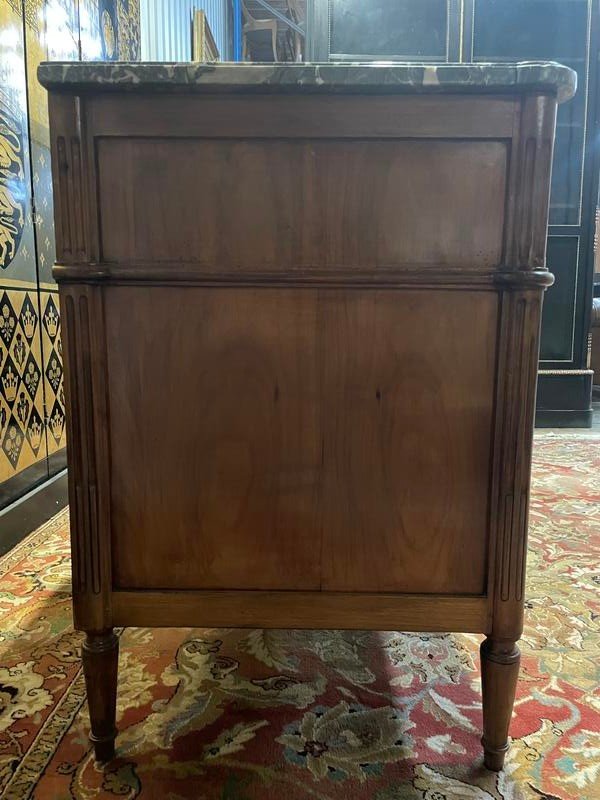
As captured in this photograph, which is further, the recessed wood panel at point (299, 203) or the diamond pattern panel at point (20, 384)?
the diamond pattern panel at point (20, 384)

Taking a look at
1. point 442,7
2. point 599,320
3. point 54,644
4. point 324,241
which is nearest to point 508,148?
point 324,241

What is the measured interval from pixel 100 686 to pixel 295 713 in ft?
1.00

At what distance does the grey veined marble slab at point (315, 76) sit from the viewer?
0.74 m

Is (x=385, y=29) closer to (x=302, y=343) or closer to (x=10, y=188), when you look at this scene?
(x=10, y=188)

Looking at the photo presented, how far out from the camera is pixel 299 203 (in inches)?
31.1

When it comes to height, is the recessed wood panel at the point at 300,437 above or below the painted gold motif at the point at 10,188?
below

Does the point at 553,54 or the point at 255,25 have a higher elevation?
the point at 255,25

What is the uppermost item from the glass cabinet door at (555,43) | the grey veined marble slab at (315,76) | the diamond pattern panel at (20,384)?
the glass cabinet door at (555,43)

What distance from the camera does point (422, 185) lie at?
0.78 metres

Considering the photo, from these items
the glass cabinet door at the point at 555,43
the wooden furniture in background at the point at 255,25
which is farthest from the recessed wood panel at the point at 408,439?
the wooden furniture in background at the point at 255,25

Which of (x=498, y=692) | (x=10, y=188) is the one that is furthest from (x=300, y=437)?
(x=10, y=188)

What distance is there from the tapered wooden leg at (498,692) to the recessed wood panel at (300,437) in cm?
9

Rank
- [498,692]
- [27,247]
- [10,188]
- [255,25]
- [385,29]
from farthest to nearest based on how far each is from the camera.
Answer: [255,25] → [385,29] → [27,247] → [10,188] → [498,692]

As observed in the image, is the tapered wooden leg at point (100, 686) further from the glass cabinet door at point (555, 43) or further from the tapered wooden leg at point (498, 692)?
the glass cabinet door at point (555, 43)
